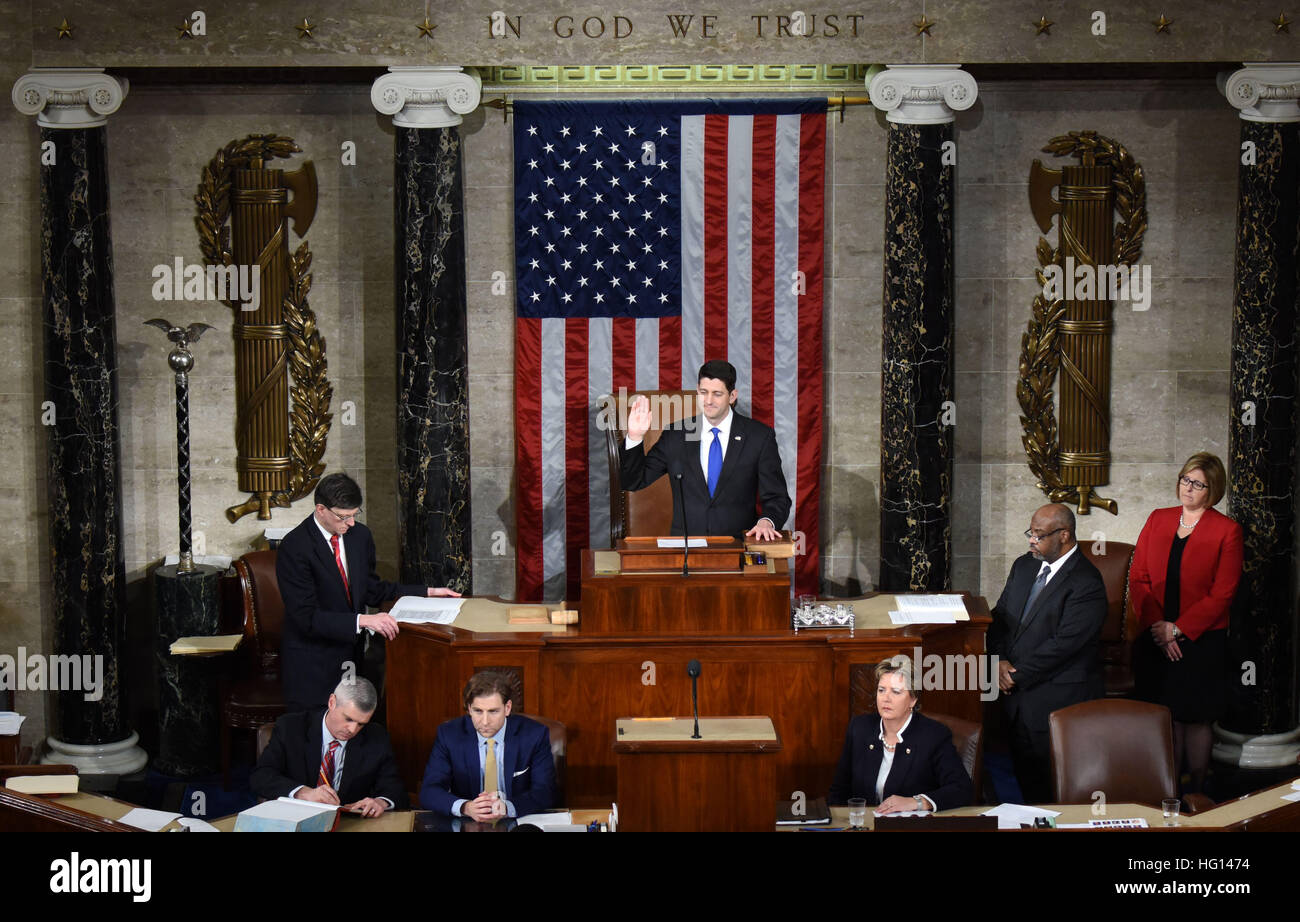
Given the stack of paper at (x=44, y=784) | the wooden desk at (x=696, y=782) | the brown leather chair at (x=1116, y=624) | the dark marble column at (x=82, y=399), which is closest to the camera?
the wooden desk at (x=696, y=782)

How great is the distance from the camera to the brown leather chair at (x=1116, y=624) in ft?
29.5

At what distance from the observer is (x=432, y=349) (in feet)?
31.0

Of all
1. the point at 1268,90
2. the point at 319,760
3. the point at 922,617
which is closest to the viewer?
the point at 319,760

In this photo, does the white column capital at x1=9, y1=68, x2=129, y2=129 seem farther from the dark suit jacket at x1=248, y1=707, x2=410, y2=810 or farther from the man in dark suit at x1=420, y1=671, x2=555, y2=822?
the man in dark suit at x1=420, y1=671, x2=555, y2=822

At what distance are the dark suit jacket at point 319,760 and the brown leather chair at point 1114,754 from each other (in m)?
2.73

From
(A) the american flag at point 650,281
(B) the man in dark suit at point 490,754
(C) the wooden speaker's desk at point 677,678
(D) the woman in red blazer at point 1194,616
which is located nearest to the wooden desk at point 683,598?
(C) the wooden speaker's desk at point 677,678

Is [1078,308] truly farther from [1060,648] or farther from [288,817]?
[288,817]

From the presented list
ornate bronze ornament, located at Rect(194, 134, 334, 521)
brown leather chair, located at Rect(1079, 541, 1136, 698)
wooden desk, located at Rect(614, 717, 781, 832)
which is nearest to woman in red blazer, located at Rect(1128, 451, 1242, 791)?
brown leather chair, located at Rect(1079, 541, 1136, 698)

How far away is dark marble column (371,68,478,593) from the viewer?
9.38 metres

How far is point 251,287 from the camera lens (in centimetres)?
986

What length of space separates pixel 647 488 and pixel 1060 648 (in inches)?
115

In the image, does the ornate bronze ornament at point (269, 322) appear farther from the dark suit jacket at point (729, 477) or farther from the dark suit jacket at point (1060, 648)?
the dark suit jacket at point (1060, 648)

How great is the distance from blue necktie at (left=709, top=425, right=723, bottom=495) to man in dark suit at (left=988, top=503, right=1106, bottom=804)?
1759mm

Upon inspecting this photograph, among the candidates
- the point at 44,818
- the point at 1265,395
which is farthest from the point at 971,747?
the point at 1265,395
